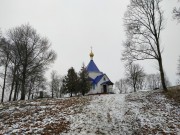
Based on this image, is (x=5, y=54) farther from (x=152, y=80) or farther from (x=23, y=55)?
(x=152, y=80)

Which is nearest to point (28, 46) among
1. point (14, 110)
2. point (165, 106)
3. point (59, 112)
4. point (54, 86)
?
point (14, 110)

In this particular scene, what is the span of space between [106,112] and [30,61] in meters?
19.1

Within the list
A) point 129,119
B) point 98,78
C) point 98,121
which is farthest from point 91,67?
point 98,121

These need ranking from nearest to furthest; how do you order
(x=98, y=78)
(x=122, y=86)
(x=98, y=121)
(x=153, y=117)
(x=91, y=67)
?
(x=98, y=121), (x=153, y=117), (x=98, y=78), (x=91, y=67), (x=122, y=86)

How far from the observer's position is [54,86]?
204 feet

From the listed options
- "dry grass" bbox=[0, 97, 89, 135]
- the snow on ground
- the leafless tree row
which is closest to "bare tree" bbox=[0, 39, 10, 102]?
the leafless tree row

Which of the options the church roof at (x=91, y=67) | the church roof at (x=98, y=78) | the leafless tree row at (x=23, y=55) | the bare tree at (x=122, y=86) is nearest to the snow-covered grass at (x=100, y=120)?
the leafless tree row at (x=23, y=55)

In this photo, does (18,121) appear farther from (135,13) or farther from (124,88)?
(124,88)

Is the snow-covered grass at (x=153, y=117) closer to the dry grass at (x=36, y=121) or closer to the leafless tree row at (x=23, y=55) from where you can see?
the dry grass at (x=36, y=121)

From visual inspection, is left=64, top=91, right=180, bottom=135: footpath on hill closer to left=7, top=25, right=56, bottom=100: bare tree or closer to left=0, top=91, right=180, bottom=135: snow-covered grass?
left=0, top=91, right=180, bottom=135: snow-covered grass

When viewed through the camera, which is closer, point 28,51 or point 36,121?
point 36,121

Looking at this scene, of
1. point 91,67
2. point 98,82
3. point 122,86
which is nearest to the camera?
point 98,82

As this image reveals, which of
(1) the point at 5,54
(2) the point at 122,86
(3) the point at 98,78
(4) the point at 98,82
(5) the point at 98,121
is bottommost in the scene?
(5) the point at 98,121

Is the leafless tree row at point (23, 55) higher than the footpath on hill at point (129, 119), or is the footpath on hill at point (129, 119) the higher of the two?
the leafless tree row at point (23, 55)
